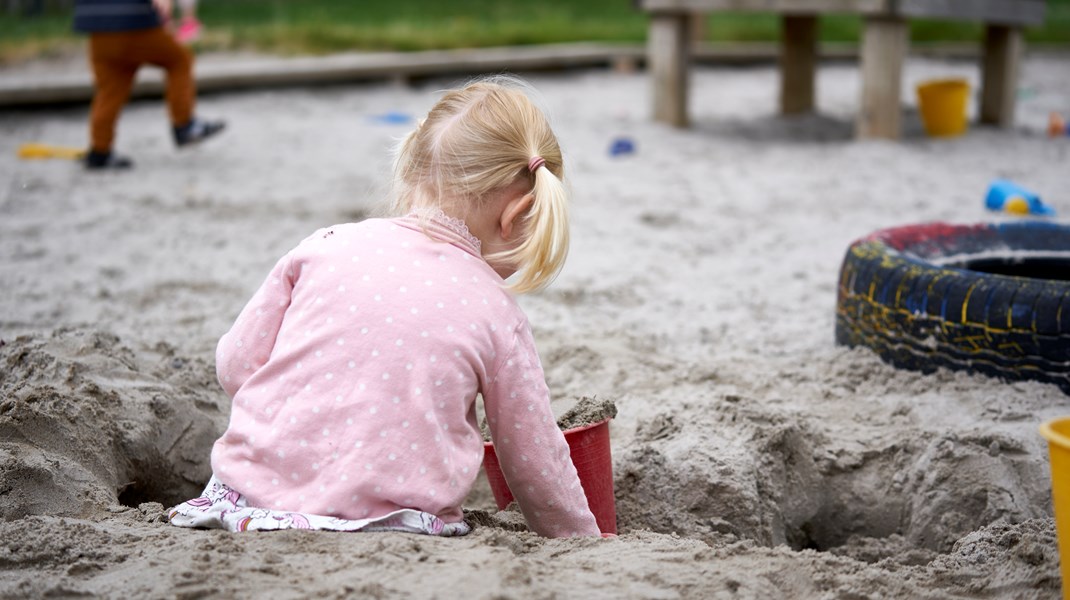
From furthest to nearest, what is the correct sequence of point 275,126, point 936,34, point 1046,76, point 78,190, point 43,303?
point 936,34
point 1046,76
point 275,126
point 78,190
point 43,303

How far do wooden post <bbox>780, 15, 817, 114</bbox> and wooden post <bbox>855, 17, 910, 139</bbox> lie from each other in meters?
1.42

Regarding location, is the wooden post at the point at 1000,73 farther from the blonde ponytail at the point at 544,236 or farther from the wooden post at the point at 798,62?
the blonde ponytail at the point at 544,236

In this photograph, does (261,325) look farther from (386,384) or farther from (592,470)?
(592,470)

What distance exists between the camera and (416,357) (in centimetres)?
172

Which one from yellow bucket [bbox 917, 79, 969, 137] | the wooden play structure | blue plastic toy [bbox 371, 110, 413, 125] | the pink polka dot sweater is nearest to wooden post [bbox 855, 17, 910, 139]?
the wooden play structure

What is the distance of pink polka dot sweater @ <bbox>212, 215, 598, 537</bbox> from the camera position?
5.58ft

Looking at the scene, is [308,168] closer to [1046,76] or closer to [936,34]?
[1046,76]

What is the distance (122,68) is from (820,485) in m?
4.68

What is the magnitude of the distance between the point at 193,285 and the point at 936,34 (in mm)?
10226

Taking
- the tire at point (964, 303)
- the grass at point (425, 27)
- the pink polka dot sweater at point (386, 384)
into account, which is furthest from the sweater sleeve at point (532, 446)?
the grass at point (425, 27)

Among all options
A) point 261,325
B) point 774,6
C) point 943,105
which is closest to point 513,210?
point 261,325

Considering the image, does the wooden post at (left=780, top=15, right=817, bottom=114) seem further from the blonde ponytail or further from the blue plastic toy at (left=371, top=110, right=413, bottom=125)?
the blonde ponytail

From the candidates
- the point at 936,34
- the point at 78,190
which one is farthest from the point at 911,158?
the point at 936,34

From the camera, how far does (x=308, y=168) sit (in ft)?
19.1
